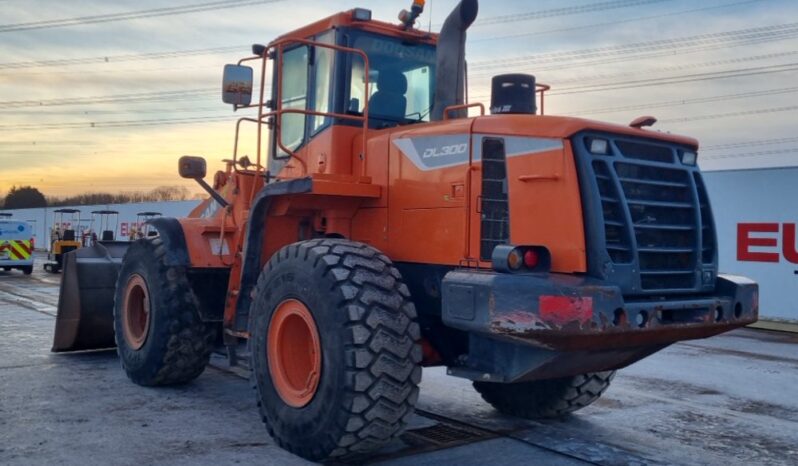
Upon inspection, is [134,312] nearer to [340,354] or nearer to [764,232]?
[340,354]

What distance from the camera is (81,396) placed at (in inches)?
277

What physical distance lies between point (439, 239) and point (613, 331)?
1.36 metres

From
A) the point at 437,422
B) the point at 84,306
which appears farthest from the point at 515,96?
the point at 84,306

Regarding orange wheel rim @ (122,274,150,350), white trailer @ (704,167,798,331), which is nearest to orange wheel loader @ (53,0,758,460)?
orange wheel rim @ (122,274,150,350)

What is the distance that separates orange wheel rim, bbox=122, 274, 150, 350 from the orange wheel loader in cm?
144

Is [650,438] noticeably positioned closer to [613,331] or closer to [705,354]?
[613,331]

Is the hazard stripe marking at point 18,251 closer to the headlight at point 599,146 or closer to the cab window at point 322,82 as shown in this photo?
the cab window at point 322,82

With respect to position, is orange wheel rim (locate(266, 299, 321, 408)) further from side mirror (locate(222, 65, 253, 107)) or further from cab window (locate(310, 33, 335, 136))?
side mirror (locate(222, 65, 253, 107))

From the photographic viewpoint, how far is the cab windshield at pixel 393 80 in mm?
6305

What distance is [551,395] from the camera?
6359 mm

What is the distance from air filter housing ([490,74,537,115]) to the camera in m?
5.48

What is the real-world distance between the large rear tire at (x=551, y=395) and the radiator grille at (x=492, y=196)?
181 centimetres

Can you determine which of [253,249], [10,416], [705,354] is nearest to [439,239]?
[253,249]

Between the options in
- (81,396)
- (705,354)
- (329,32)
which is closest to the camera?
(329,32)
